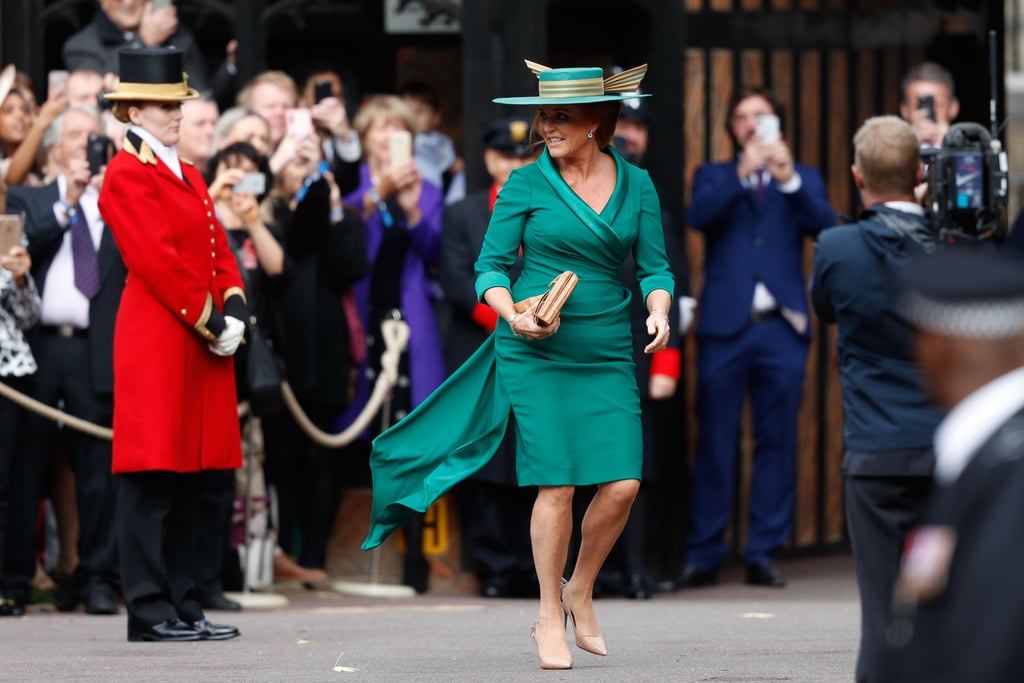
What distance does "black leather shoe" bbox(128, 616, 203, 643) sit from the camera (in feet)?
24.8

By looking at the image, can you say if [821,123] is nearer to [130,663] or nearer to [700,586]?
[700,586]

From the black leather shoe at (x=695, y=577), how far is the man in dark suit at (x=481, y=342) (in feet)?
2.99

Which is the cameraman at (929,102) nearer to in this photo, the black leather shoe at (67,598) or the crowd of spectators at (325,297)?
the crowd of spectators at (325,297)

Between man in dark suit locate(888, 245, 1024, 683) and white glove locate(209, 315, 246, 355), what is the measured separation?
506 cm

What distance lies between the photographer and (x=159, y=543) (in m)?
7.58

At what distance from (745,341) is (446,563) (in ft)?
6.27

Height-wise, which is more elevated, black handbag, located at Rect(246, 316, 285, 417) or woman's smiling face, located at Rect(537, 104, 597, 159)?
woman's smiling face, located at Rect(537, 104, 597, 159)

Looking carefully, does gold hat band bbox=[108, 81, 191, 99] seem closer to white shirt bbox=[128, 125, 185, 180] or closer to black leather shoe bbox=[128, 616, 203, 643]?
white shirt bbox=[128, 125, 185, 180]

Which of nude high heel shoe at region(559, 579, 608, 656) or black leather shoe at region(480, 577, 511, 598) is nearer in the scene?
nude high heel shoe at region(559, 579, 608, 656)

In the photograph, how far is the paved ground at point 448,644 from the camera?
649 cm

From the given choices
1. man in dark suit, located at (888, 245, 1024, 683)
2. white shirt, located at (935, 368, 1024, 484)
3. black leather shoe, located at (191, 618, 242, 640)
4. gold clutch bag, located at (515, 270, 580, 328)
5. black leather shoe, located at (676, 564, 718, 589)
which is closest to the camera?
man in dark suit, located at (888, 245, 1024, 683)

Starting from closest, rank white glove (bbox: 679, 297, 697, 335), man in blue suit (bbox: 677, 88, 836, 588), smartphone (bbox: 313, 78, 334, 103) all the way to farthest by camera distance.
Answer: white glove (bbox: 679, 297, 697, 335) < smartphone (bbox: 313, 78, 334, 103) < man in blue suit (bbox: 677, 88, 836, 588)

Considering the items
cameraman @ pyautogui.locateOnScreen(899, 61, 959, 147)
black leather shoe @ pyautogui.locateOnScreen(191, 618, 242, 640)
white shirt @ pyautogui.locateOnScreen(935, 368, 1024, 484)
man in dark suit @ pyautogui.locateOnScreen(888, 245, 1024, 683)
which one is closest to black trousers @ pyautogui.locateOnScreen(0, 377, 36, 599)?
black leather shoe @ pyautogui.locateOnScreen(191, 618, 242, 640)

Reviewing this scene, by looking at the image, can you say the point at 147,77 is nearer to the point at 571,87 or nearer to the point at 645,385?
the point at 571,87
